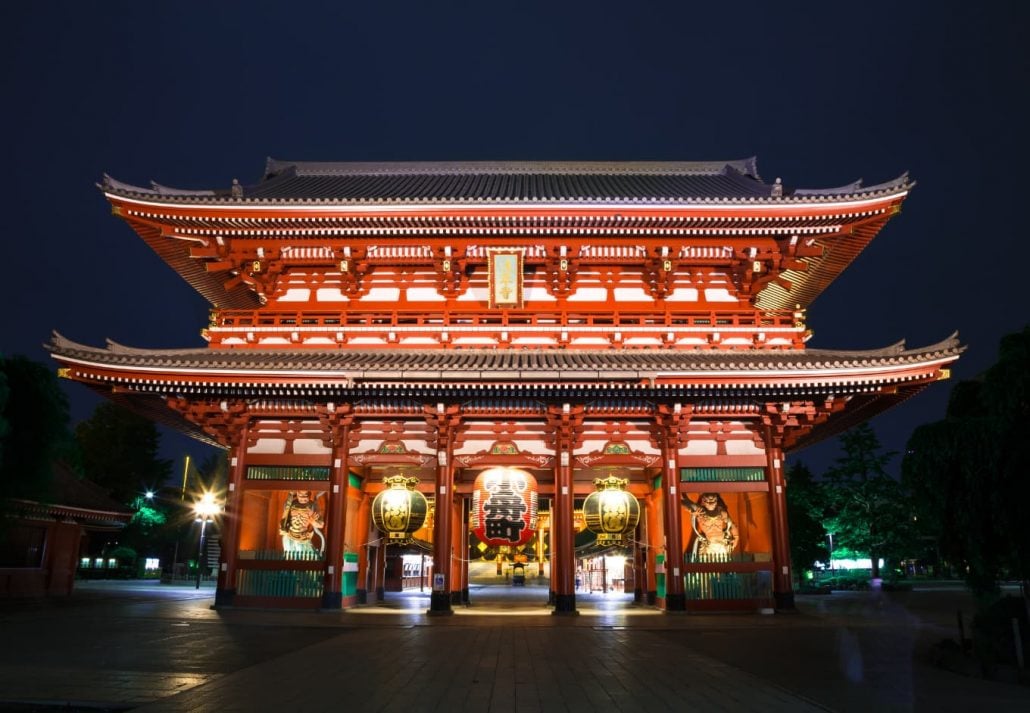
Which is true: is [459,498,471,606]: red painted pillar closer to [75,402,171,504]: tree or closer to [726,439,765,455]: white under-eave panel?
[726,439,765,455]: white under-eave panel

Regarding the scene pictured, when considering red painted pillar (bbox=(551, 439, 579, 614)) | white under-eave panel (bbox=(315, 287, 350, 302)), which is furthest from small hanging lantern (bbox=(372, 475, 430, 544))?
white under-eave panel (bbox=(315, 287, 350, 302))

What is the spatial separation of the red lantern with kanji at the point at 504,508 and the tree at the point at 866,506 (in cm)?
2526

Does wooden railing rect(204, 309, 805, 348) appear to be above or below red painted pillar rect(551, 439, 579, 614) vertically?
above

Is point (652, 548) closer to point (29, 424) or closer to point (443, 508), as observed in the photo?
point (443, 508)

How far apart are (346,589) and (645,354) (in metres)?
11.2

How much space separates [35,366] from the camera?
11.3m

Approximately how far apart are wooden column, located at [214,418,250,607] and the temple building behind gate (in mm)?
64

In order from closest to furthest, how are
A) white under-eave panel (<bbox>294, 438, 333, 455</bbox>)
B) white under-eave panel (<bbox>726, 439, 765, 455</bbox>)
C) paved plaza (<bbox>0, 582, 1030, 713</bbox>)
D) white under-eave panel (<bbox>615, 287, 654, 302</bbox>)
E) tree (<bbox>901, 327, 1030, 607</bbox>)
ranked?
paved plaza (<bbox>0, 582, 1030, 713</bbox>) → tree (<bbox>901, 327, 1030, 607</bbox>) → white under-eave panel (<bbox>726, 439, 765, 455</bbox>) → white under-eave panel (<bbox>294, 438, 333, 455</bbox>) → white under-eave panel (<bbox>615, 287, 654, 302</bbox>)

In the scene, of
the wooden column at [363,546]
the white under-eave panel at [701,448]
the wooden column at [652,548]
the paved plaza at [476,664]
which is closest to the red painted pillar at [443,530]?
the paved plaza at [476,664]

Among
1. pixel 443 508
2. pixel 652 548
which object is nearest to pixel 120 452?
pixel 443 508

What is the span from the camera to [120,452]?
5481cm

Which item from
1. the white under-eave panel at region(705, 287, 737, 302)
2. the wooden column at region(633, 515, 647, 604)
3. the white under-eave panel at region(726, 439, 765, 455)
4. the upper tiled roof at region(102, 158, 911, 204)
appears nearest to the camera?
the white under-eave panel at region(726, 439, 765, 455)

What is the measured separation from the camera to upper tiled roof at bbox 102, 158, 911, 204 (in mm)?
24141

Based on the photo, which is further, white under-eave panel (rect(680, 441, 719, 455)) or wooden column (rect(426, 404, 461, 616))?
white under-eave panel (rect(680, 441, 719, 455))
